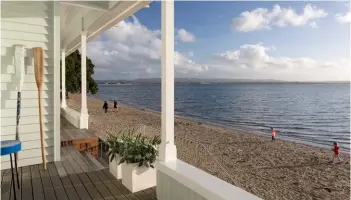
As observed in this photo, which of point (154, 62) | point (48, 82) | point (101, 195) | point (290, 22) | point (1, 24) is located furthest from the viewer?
point (154, 62)

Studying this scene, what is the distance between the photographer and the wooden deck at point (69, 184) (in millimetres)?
2375

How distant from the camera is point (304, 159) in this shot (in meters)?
9.58

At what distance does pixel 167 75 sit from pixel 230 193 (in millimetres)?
1045

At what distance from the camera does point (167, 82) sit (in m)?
2.19

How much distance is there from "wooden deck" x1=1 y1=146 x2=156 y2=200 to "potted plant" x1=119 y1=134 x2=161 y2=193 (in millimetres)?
72

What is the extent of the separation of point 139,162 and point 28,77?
1.80 meters

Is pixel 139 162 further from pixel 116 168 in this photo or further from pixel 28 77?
pixel 28 77

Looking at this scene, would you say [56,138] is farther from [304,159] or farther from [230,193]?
[304,159]

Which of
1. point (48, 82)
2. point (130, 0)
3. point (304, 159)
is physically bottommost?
point (304, 159)

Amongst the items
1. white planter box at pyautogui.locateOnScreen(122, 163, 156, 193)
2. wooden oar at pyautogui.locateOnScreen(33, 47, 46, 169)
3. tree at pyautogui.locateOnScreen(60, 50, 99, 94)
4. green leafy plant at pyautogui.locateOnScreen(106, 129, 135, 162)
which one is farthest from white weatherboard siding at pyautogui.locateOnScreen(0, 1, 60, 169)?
tree at pyautogui.locateOnScreen(60, 50, 99, 94)

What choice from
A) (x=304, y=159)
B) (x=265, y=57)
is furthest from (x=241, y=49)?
(x=304, y=159)

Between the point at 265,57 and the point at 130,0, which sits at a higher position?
the point at 265,57

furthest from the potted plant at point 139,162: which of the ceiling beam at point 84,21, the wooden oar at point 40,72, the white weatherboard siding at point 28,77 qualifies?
the ceiling beam at point 84,21

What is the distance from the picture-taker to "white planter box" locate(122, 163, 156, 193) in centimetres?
246
